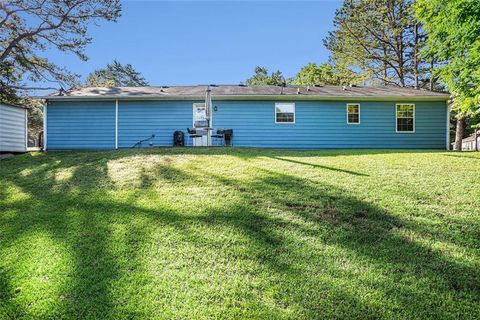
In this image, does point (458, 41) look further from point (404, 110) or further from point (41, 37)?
point (41, 37)

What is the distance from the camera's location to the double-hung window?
1290cm

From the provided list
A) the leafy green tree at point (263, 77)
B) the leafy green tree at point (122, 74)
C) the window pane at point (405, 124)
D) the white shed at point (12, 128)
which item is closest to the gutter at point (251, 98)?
the window pane at point (405, 124)

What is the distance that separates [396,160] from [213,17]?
1376 cm

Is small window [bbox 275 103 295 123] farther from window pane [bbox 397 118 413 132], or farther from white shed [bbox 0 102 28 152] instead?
white shed [bbox 0 102 28 152]

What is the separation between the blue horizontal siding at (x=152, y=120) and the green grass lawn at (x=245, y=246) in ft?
22.0

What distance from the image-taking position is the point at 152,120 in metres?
12.9

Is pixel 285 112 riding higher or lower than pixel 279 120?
higher

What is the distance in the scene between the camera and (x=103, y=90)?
14.1 metres

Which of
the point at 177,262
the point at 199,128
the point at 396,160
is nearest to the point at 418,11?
the point at 396,160

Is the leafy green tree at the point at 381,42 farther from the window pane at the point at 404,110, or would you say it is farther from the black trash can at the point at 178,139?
the black trash can at the point at 178,139

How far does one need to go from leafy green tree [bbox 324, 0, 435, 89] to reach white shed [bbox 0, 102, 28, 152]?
18962 mm

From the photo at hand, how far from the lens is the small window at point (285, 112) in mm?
12888

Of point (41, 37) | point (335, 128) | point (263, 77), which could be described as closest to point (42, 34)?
point (41, 37)

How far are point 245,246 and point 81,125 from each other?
1187cm
